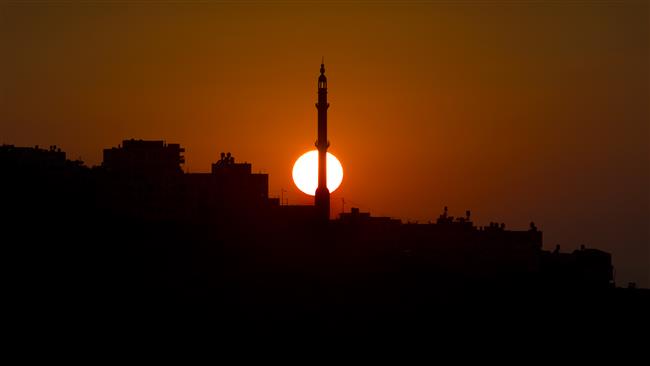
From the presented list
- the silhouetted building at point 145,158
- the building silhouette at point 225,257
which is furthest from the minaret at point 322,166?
the silhouetted building at point 145,158

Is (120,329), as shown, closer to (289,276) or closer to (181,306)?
(181,306)

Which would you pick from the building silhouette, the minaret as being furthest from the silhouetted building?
the minaret

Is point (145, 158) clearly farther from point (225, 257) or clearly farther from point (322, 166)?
point (225, 257)

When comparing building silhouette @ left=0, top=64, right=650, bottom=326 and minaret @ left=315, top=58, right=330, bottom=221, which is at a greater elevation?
minaret @ left=315, top=58, right=330, bottom=221

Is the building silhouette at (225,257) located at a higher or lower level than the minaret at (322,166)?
lower

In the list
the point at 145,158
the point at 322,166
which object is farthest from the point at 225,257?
the point at 145,158

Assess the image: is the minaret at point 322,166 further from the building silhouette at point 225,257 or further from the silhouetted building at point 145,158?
the silhouetted building at point 145,158

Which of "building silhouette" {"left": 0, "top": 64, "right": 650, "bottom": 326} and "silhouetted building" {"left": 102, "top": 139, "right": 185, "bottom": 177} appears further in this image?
"silhouetted building" {"left": 102, "top": 139, "right": 185, "bottom": 177}

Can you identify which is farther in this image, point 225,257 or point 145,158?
point 145,158

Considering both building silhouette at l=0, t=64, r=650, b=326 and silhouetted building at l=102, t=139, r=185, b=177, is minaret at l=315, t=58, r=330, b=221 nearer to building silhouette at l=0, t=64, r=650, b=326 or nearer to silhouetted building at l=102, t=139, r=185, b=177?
building silhouette at l=0, t=64, r=650, b=326

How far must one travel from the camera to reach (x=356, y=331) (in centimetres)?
6150

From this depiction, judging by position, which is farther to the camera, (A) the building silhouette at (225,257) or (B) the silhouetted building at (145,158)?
(B) the silhouetted building at (145,158)

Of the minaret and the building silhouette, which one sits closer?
the building silhouette

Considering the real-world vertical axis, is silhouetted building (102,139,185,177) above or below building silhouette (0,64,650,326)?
above
